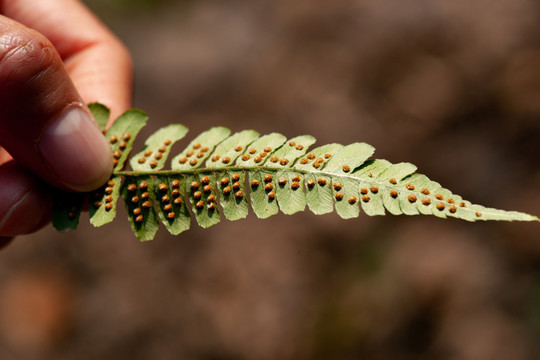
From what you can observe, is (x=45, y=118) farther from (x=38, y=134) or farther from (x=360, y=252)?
(x=360, y=252)

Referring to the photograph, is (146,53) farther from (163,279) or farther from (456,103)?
(456,103)

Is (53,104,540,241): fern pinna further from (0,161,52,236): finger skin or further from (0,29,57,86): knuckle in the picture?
(0,29,57,86): knuckle

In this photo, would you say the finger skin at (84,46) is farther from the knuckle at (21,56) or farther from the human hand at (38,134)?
the knuckle at (21,56)

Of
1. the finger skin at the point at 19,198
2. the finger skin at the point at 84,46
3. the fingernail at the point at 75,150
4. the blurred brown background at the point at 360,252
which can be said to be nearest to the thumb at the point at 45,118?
the fingernail at the point at 75,150

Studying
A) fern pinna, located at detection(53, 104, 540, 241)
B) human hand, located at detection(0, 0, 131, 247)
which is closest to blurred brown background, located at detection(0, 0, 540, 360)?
human hand, located at detection(0, 0, 131, 247)

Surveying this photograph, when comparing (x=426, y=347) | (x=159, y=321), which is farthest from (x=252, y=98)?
(x=426, y=347)
